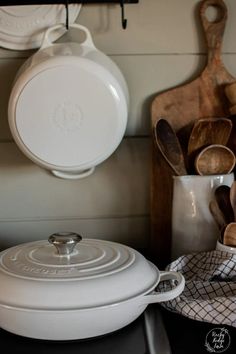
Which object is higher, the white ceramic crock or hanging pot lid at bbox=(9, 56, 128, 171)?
hanging pot lid at bbox=(9, 56, 128, 171)

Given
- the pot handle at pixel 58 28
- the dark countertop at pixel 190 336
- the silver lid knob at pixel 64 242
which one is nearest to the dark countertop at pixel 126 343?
the dark countertop at pixel 190 336

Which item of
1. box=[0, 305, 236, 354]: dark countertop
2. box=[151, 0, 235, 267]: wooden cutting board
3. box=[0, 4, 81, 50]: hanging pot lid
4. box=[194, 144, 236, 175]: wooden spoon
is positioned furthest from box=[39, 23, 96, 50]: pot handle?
box=[0, 305, 236, 354]: dark countertop

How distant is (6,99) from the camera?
40.5 inches

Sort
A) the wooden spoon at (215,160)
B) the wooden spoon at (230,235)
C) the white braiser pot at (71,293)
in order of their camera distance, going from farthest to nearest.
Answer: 1. the wooden spoon at (215,160)
2. the wooden spoon at (230,235)
3. the white braiser pot at (71,293)

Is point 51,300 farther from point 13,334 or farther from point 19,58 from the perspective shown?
point 19,58

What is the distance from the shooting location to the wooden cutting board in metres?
1.00

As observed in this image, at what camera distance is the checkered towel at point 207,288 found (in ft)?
2.41

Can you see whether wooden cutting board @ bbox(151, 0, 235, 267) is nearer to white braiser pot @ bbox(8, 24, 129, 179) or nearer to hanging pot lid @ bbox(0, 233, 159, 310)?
white braiser pot @ bbox(8, 24, 129, 179)

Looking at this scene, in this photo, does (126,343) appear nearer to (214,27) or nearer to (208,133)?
(208,133)

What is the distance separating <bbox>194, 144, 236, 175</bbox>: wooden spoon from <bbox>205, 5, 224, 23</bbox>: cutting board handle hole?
268 mm

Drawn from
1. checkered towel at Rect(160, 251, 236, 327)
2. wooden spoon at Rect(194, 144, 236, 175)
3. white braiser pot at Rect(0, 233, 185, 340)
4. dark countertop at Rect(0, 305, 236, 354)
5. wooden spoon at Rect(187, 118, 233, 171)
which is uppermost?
wooden spoon at Rect(187, 118, 233, 171)

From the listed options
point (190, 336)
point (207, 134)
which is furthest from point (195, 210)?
point (190, 336)

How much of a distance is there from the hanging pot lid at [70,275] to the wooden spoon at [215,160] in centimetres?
24

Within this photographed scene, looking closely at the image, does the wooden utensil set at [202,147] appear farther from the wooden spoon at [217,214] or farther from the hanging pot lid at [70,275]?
the hanging pot lid at [70,275]
